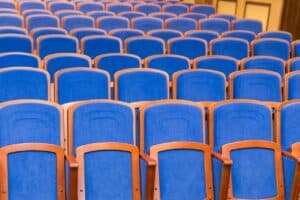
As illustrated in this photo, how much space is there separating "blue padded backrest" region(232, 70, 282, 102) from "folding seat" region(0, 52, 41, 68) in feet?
2.67

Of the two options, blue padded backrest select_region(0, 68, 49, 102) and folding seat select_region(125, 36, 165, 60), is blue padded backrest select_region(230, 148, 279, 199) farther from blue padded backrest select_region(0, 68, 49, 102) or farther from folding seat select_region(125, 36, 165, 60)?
folding seat select_region(125, 36, 165, 60)

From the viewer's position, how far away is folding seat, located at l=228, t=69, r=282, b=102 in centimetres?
178

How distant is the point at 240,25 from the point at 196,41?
100cm

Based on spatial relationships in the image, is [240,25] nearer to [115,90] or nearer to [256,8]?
[256,8]

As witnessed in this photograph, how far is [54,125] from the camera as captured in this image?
126cm

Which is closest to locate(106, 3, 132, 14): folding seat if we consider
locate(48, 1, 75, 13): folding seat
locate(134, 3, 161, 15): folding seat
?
locate(134, 3, 161, 15): folding seat

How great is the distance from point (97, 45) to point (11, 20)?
0.72 m

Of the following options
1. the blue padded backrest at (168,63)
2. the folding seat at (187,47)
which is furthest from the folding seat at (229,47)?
the blue padded backrest at (168,63)

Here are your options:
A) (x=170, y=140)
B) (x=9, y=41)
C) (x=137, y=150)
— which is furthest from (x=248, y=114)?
(x=9, y=41)

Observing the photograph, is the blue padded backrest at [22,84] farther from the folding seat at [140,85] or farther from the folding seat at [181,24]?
the folding seat at [181,24]

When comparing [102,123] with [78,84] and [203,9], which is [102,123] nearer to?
[78,84]

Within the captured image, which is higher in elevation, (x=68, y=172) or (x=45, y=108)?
(x=45, y=108)

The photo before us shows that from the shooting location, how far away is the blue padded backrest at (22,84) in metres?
1.54

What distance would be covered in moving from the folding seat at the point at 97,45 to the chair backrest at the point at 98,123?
991 millimetres
